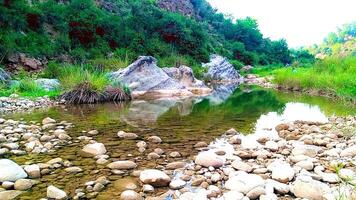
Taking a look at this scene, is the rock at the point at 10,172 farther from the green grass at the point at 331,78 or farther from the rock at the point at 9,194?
the green grass at the point at 331,78

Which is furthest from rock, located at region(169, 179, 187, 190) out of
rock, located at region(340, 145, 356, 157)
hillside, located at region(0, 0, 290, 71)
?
hillside, located at region(0, 0, 290, 71)

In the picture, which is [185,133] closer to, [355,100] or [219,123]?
[219,123]

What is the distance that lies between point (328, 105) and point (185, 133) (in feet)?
22.9

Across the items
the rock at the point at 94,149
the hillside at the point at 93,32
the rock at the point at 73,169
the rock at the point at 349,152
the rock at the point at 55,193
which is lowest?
the rock at the point at 55,193

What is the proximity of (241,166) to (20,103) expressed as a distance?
827 cm

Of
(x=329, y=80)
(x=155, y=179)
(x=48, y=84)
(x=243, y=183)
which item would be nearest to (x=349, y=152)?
(x=243, y=183)

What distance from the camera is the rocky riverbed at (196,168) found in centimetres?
362

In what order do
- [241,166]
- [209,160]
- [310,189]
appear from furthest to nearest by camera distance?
[209,160], [241,166], [310,189]

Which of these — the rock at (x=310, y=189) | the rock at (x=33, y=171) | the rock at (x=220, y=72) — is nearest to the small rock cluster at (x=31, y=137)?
the rock at (x=33, y=171)

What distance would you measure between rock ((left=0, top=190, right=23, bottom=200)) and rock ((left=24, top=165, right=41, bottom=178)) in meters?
0.49

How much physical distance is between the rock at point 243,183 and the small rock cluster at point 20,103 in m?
7.76

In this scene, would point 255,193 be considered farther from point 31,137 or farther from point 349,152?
point 31,137

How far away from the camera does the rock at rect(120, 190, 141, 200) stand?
11.6ft

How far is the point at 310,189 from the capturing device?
3.51 metres
